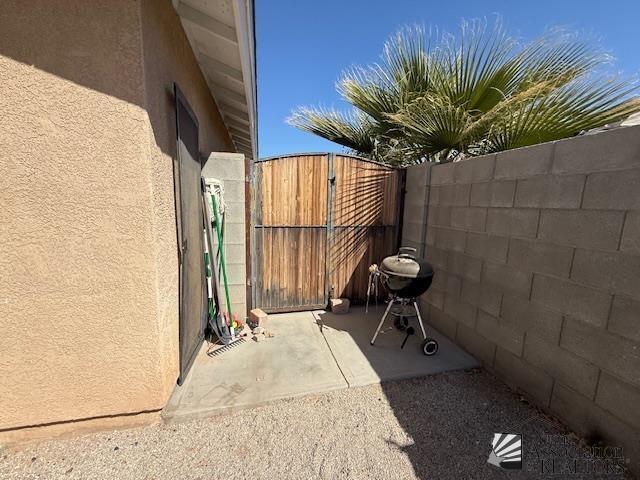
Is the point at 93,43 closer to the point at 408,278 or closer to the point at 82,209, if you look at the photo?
the point at 82,209

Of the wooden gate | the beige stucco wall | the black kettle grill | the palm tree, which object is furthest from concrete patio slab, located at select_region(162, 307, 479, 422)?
the palm tree

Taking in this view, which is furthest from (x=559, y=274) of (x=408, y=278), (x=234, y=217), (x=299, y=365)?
(x=234, y=217)

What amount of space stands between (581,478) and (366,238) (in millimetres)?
2988

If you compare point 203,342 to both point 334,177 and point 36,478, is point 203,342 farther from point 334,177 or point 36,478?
point 334,177

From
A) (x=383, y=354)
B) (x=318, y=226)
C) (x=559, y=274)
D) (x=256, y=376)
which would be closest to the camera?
(x=559, y=274)

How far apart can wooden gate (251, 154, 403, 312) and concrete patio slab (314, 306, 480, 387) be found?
67 centimetres

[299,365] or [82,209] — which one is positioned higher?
[82,209]

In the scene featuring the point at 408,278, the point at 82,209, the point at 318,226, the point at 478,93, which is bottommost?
the point at 408,278

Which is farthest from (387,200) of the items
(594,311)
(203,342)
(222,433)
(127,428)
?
(127,428)

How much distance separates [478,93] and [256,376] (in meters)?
3.86

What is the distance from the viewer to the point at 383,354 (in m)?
2.81

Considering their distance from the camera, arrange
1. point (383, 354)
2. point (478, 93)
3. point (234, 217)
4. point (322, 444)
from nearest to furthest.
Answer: point (322, 444), point (383, 354), point (478, 93), point (234, 217)

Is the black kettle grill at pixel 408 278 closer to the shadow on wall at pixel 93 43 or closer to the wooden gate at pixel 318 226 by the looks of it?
the wooden gate at pixel 318 226

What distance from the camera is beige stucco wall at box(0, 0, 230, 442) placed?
141 centimetres
